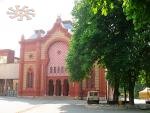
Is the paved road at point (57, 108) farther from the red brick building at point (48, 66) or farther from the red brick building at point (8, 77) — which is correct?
the red brick building at point (8, 77)

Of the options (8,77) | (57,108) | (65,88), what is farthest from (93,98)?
(8,77)

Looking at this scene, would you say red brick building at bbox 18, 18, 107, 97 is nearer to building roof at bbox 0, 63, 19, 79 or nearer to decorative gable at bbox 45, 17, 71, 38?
decorative gable at bbox 45, 17, 71, 38

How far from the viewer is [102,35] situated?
34.7 meters

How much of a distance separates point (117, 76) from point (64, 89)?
2833cm

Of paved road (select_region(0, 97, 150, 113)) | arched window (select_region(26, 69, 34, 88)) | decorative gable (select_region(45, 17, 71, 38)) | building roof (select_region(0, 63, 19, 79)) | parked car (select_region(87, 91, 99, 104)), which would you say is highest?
decorative gable (select_region(45, 17, 71, 38))

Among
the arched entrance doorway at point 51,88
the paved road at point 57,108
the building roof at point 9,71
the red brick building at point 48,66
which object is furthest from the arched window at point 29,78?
the paved road at point 57,108

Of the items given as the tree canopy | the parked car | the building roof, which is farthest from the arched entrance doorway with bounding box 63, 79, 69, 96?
the tree canopy

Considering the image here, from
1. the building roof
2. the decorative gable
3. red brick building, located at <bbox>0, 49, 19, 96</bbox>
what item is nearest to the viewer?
the decorative gable

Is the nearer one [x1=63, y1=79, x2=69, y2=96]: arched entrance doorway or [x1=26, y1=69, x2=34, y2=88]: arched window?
[x1=63, y1=79, x2=69, y2=96]: arched entrance doorway

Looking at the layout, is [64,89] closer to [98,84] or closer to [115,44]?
[98,84]

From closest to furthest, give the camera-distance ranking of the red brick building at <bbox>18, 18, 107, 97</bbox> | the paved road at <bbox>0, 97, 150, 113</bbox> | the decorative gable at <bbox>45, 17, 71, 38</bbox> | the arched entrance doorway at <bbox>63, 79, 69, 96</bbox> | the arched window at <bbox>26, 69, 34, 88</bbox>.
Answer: the paved road at <bbox>0, 97, 150, 113</bbox> → the arched entrance doorway at <bbox>63, 79, 69, 96</bbox> → the red brick building at <bbox>18, 18, 107, 97</bbox> → the decorative gable at <bbox>45, 17, 71, 38</bbox> → the arched window at <bbox>26, 69, 34, 88</bbox>

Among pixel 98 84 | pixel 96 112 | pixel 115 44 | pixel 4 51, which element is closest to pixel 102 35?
pixel 115 44

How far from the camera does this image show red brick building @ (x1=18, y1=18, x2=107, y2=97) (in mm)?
63438

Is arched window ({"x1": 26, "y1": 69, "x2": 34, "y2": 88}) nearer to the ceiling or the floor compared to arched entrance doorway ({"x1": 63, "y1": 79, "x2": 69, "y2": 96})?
nearer to the ceiling
